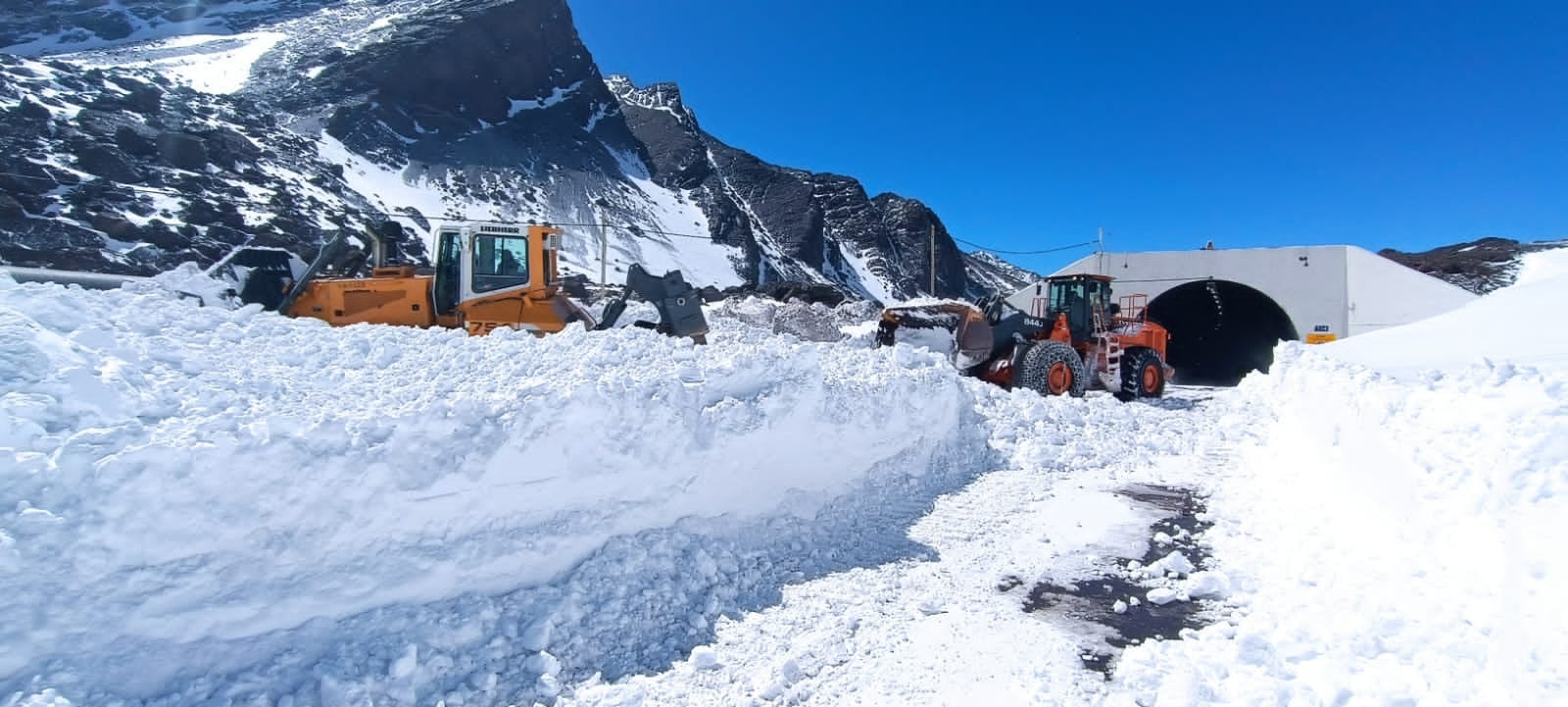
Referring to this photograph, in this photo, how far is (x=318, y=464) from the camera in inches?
145

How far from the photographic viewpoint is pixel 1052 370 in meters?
12.8

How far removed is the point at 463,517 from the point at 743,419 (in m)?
2.12

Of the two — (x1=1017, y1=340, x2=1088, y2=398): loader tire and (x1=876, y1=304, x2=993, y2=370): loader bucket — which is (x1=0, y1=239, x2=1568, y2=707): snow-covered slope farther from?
(x1=876, y1=304, x2=993, y2=370): loader bucket

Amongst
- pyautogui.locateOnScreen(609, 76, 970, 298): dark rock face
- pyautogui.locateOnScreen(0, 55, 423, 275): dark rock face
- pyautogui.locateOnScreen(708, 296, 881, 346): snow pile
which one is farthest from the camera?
pyautogui.locateOnScreen(609, 76, 970, 298): dark rock face

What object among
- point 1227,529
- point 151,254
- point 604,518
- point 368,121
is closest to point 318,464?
point 604,518

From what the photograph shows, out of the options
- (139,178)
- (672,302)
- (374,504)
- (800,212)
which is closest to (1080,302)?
(672,302)

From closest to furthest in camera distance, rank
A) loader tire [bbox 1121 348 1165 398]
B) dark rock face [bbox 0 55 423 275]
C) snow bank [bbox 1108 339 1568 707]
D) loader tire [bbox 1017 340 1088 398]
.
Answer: snow bank [bbox 1108 339 1568 707] → loader tire [bbox 1017 340 1088 398] → loader tire [bbox 1121 348 1165 398] → dark rock face [bbox 0 55 423 275]

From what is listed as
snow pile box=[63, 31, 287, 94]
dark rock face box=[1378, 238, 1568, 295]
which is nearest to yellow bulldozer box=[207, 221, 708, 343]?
dark rock face box=[1378, 238, 1568, 295]

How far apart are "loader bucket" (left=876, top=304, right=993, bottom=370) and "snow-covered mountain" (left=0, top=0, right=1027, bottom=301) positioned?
79.2ft

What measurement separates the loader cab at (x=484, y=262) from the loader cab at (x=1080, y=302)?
9.76m

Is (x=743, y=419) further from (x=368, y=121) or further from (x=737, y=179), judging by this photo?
(x=737, y=179)

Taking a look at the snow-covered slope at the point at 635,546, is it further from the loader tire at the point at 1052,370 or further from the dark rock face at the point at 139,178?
the dark rock face at the point at 139,178

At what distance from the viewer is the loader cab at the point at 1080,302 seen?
15.0 m

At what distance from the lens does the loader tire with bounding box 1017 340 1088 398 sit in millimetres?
12688
